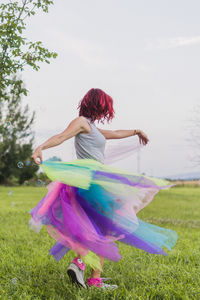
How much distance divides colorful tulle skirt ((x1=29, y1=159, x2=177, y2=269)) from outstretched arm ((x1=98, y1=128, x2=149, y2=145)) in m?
0.62

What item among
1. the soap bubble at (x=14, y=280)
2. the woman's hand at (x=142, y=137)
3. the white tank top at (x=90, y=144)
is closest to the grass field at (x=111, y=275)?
the soap bubble at (x=14, y=280)

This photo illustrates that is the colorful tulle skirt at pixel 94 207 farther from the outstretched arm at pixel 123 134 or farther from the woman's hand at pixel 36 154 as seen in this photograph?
the outstretched arm at pixel 123 134

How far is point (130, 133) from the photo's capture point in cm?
388

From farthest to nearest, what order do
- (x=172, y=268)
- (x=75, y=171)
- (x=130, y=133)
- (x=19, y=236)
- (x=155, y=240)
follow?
1. (x=19, y=236)
2. (x=172, y=268)
3. (x=130, y=133)
4. (x=155, y=240)
5. (x=75, y=171)

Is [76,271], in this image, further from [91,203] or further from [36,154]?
[36,154]

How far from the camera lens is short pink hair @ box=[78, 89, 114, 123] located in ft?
11.0

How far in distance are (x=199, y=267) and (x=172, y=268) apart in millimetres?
417

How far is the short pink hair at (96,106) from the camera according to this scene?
334cm

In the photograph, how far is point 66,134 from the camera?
315cm

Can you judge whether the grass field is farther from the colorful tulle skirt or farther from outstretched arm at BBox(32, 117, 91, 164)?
outstretched arm at BBox(32, 117, 91, 164)

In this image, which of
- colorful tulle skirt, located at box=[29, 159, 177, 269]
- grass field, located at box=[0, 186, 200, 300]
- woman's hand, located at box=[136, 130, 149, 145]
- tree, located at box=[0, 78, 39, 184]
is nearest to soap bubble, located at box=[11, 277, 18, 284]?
grass field, located at box=[0, 186, 200, 300]

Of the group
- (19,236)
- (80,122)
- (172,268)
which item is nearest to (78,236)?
(80,122)

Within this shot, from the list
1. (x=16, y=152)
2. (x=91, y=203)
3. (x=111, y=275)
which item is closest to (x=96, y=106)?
(x=91, y=203)

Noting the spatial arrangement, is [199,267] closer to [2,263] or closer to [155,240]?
[155,240]
